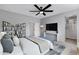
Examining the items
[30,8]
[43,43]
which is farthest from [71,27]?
[30,8]

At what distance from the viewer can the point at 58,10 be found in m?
1.73

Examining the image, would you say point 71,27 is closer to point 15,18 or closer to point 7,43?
point 15,18

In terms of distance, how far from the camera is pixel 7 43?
5.58ft

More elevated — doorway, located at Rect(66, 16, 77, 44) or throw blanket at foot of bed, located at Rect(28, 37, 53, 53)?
doorway, located at Rect(66, 16, 77, 44)

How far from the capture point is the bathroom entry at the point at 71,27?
1722 millimetres

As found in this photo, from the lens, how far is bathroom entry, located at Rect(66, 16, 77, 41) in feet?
5.65

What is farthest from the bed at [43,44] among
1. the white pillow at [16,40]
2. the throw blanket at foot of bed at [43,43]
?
the white pillow at [16,40]

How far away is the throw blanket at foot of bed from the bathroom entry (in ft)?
1.20

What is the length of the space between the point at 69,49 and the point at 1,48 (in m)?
1.21

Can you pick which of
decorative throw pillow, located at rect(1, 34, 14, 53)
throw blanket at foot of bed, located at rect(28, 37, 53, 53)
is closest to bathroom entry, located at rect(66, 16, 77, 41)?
throw blanket at foot of bed, located at rect(28, 37, 53, 53)

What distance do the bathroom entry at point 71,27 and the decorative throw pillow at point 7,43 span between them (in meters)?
1.04

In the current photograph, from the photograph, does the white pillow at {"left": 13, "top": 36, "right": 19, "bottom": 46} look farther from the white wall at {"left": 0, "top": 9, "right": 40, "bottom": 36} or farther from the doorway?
the doorway
